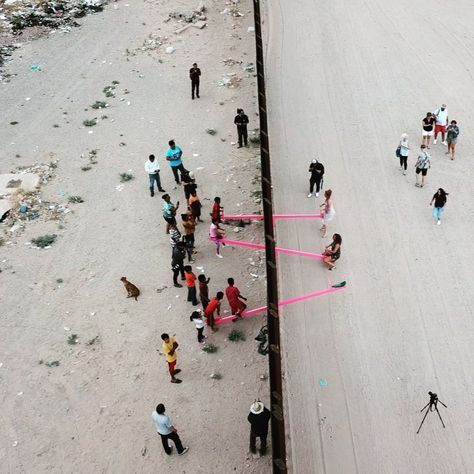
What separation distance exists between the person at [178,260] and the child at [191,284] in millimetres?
468

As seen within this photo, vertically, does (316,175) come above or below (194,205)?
above

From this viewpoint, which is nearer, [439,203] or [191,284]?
[191,284]

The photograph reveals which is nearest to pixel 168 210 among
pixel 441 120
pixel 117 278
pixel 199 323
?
pixel 117 278

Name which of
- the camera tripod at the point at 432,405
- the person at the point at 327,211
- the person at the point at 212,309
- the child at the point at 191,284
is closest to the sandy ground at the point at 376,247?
the camera tripod at the point at 432,405

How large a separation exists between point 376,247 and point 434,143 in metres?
4.81

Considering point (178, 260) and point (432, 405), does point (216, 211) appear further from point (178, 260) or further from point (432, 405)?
point (432, 405)

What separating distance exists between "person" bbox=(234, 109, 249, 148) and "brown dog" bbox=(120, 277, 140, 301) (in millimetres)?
5727

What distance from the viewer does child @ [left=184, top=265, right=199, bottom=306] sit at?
9.77 m

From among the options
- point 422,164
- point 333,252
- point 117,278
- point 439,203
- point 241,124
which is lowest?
point 117,278

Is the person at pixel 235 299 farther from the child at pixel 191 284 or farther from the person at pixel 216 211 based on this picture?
the person at pixel 216 211

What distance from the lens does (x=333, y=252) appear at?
10500 millimetres

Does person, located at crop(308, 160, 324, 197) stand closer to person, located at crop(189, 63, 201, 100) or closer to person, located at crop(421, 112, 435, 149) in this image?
person, located at crop(421, 112, 435, 149)

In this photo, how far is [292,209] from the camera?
12.3m

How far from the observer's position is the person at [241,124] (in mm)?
13938
